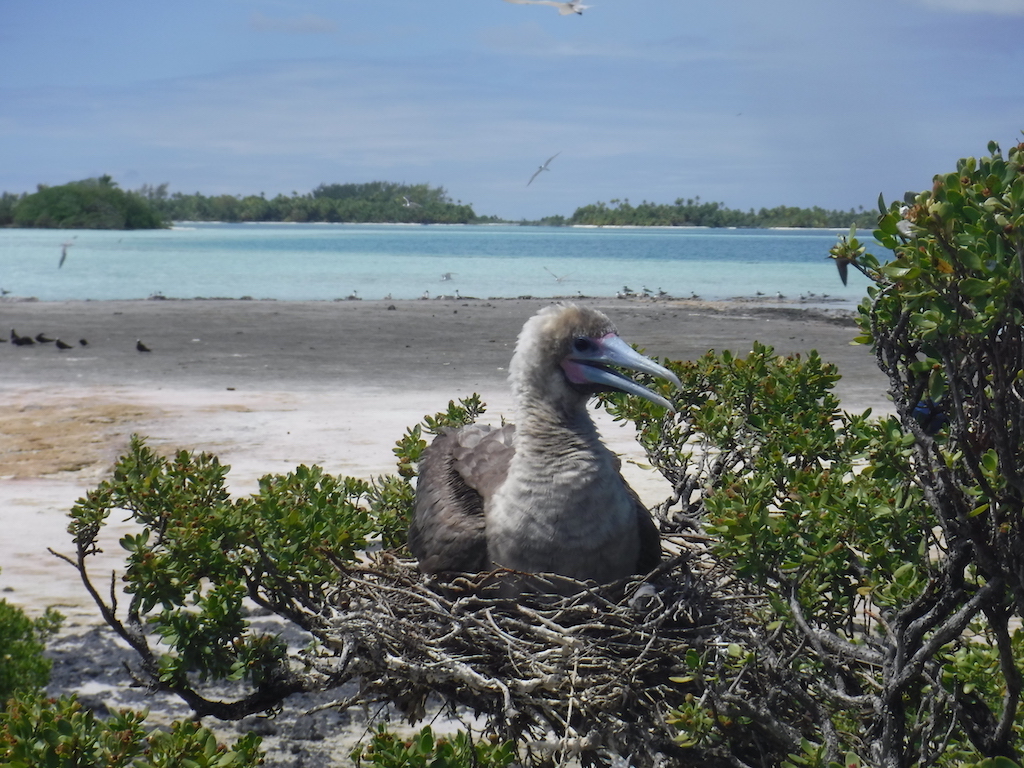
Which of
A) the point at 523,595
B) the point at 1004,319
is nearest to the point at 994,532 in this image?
the point at 1004,319

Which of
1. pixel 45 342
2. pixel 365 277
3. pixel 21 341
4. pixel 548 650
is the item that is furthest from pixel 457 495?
pixel 365 277

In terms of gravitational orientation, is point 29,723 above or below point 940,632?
below

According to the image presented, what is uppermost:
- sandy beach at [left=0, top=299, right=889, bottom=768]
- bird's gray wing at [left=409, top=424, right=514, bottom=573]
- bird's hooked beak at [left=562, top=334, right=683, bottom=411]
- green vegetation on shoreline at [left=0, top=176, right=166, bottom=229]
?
green vegetation on shoreline at [left=0, top=176, right=166, bottom=229]

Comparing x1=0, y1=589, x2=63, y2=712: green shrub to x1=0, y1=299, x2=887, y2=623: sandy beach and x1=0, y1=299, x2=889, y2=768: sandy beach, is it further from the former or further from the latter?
x1=0, y1=299, x2=887, y2=623: sandy beach

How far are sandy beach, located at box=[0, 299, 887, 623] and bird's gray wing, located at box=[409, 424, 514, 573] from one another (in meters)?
2.89

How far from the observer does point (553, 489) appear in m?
4.25

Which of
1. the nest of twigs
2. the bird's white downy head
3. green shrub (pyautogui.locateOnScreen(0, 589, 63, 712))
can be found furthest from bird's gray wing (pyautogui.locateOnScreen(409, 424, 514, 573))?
green shrub (pyautogui.locateOnScreen(0, 589, 63, 712))

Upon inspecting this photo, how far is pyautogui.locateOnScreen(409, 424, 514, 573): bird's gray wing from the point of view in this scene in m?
4.45

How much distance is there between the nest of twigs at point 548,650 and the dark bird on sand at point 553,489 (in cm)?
13

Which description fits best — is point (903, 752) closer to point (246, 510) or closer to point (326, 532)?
point (326, 532)

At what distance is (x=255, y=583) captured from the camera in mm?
4426

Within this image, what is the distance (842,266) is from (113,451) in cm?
871

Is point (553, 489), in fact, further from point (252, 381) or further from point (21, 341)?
point (21, 341)

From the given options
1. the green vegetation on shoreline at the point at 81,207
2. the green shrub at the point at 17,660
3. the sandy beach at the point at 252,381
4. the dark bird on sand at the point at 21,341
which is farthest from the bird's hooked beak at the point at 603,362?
the green vegetation on shoreline at the point at 81,207
